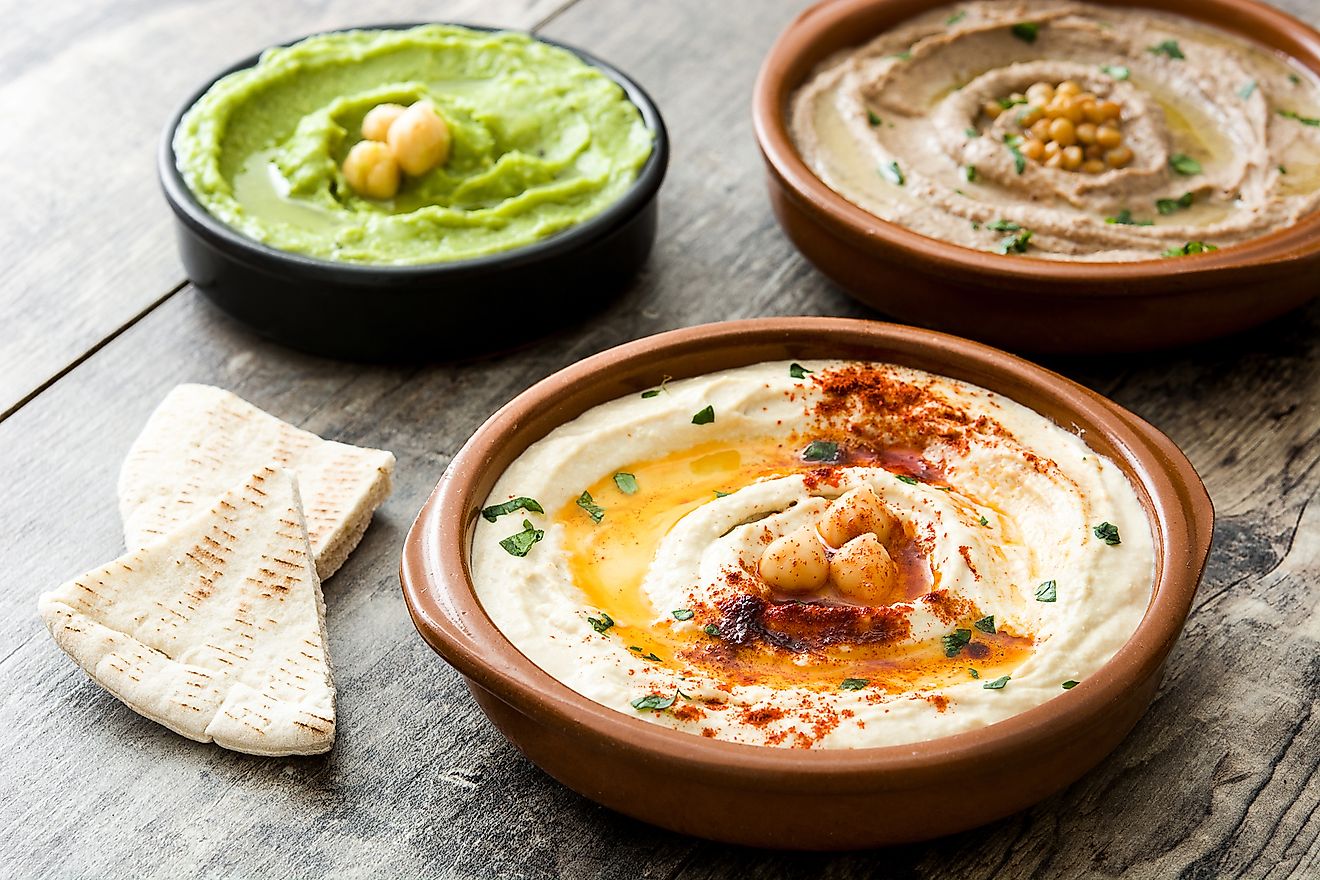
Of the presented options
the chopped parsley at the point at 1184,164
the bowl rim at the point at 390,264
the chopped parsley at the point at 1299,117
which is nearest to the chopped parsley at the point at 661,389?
the bowl rim at the point at 390,264

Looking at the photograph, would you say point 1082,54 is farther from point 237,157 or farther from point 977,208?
point 237,157

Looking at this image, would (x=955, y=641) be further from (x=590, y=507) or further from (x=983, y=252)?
(x=983, y=252)

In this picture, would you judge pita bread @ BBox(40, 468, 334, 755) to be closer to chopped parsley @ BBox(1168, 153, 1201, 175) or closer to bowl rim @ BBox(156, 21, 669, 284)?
bowl rim @ BBox(156, 21, 669, 284)

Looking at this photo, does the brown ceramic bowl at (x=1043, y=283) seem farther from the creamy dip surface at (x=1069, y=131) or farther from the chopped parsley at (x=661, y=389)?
the chopped parsley at (x=661, y=389)

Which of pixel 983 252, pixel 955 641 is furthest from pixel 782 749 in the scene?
pixel 983 252

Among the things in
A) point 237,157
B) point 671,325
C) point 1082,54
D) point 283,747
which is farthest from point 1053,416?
point 237,157

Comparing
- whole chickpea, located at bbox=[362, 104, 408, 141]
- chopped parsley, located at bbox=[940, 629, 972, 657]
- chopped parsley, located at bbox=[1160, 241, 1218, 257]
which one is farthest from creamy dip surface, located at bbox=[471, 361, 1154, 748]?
whole chickpea, located at bbox=[362, 104, 408, 141]
